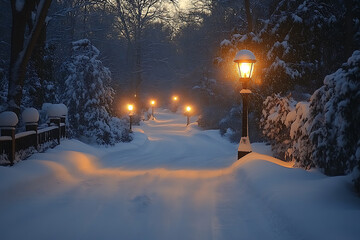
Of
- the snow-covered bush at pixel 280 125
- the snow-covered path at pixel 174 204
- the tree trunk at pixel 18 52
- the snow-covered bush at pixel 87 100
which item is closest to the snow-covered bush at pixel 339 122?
the snow-covered path at pixel 174 204

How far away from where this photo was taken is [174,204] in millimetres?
5770

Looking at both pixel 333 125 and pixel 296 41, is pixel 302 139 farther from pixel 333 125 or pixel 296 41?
pixel 296 41

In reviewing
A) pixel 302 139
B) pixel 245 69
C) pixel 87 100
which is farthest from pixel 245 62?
pixel 87 100

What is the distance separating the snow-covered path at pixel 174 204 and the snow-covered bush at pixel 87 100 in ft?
22.1

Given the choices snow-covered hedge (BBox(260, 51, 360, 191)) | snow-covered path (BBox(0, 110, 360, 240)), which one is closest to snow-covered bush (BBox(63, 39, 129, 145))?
snow-covered path (BBox(0, 110, 360, 240))

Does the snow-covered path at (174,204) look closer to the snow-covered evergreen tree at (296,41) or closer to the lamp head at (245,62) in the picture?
the lamp head at (245,62)

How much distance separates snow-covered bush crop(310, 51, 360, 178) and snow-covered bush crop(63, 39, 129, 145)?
1088 centimetres

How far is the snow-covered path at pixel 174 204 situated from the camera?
4395mm

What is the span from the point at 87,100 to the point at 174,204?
1122 centimetres

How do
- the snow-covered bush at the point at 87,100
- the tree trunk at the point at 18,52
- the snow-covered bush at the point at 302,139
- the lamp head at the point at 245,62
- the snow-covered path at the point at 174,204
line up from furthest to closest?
the snow-covered bush at the point at 87,100 → the tree trunk at the point at 18,52 → the lamp head at the point at 245,62 → the snow-covered bush at the point at 302,139 → the snow-covered path at the point at 174,204

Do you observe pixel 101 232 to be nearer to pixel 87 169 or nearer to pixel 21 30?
pixel 87 169

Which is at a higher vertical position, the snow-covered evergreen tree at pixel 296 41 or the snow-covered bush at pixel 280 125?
the snow-covered evergreen tree at pixel 296 41

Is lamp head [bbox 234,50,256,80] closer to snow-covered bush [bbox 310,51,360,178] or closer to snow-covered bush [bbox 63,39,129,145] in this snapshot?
snow-covered bush [bbox 310,51,360,178]

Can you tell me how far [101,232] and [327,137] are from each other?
4.51 metres
